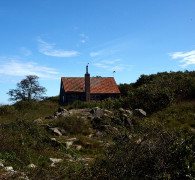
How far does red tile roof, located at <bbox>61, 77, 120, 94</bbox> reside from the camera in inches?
1198

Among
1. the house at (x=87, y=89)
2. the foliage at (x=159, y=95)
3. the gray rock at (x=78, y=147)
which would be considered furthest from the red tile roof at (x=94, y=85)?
the gray rock at (x=78, y=147)

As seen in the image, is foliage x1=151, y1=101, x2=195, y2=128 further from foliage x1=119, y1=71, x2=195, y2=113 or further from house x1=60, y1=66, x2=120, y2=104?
house x1=60, y1=66, x2=120, y2=104

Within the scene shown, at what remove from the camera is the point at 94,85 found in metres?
31.0

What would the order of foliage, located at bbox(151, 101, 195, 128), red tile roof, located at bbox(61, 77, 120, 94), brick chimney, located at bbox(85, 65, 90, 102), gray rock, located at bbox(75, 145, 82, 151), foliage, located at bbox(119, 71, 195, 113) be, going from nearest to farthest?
gray rock, located at bbox(75, 145, 82, 151), foliage, located at bbox(151, 101, 195, 128), foliage, located at bbox(119, 71, 195, 113), brick chimney, located at bbox(85, 65, 90, 102), red tile roof, located at bbox(61, 77, 120, 94)

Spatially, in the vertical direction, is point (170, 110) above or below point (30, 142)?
above

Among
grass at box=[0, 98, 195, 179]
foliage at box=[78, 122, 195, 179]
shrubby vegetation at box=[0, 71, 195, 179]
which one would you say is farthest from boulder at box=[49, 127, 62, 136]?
foliage at box=[78, 122, 195, 179]

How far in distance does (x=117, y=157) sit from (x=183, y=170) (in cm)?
107

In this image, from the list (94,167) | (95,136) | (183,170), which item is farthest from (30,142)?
(183,170)

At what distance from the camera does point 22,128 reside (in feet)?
32.3

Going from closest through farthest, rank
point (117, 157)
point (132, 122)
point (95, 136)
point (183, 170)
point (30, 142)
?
point (183, 170), point (117, 157), point (30, 142), point (95, 136), point (132, 122)

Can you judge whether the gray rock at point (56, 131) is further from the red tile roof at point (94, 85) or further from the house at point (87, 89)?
the red tile roof at point (94, 85)

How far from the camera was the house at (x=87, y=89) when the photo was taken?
30031 millimetres

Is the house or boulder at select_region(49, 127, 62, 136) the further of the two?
the house

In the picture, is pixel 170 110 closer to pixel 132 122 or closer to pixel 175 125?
pixel 175 125
